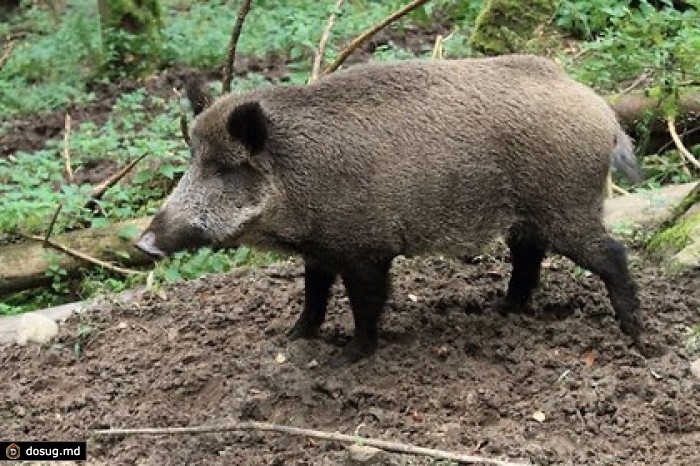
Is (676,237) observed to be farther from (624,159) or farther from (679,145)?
(679,145)

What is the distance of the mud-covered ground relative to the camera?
13.5 ft

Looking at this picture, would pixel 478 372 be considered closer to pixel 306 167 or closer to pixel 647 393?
pixel 647 393

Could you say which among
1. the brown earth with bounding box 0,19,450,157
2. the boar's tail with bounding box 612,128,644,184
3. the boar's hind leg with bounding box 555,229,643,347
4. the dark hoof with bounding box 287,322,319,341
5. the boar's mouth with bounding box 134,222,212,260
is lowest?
the brown earth with bounding box 0,19,450,157

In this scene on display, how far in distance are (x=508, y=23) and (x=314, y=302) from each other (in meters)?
4.97

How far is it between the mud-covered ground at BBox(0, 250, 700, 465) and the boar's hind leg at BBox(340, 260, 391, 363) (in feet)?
0.28

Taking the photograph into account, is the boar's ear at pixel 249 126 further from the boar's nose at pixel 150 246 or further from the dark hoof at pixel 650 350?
the dark hoof at pixel 650 350

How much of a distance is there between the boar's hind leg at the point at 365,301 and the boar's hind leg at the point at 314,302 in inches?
10.6

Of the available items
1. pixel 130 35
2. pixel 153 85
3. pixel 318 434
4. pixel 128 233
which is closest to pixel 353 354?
pixel 318 434

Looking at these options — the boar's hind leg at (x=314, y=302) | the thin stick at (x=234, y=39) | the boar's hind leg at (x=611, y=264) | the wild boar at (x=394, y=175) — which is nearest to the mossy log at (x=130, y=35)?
the thin stick at (x=234, y=39)

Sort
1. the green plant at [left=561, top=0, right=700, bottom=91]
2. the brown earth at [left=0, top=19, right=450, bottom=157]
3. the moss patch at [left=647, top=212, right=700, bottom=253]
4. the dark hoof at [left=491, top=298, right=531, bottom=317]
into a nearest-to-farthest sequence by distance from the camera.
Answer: the dark hoof at [left=491, top=298, right=531, bottom=317] → the moss patch at [left=647, top=212, right=700, bottom=253] → the green plant at [left=561, top=0, right=700, bottom=91] → the brown earth at [left=0, top=19, right=450, bottom=157]

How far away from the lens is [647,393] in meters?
4.27

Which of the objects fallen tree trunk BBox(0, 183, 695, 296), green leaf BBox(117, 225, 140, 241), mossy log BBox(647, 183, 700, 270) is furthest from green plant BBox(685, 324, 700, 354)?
green leaf BBox(117, 225, 140, 241)

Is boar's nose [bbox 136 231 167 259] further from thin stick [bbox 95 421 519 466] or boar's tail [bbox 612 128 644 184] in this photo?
boar's tail [bbox 612 128 644 184]

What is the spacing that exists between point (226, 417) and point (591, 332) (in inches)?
68.7
